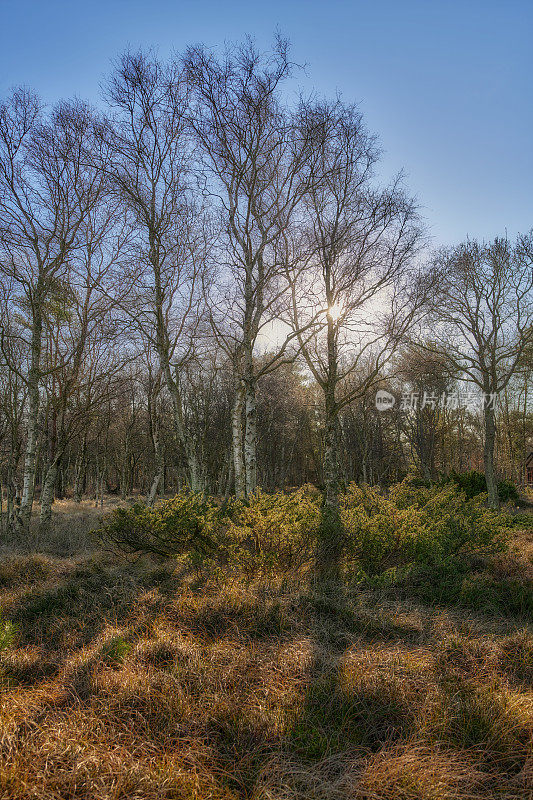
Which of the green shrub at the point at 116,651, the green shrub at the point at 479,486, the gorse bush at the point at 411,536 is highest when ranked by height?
the gorse bush at the point at 411,536

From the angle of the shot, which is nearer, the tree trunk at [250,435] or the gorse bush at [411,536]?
the gorse bush at [411,536]

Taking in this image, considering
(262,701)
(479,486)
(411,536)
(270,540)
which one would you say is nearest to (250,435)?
(270,540)

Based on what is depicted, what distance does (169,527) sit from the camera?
5312 millimetres

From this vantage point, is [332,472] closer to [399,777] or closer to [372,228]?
[372,228]

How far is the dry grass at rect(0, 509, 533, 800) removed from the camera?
212cm

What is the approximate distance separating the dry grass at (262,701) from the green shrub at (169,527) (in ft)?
3.47

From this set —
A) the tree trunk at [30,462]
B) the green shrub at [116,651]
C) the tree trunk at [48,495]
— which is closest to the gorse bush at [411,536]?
the green shrub at [116,651]

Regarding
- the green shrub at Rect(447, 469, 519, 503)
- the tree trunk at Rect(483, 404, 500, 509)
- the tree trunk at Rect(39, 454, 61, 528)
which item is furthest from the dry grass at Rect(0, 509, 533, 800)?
the green shrub at Rect(447, 469, 519, 503)

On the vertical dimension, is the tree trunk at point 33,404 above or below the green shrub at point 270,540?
above

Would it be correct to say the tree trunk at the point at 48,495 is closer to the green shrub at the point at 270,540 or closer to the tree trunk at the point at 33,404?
the tree trunk at the point at 33,404

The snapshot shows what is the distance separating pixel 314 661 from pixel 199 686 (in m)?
0.91

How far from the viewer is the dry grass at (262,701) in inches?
83.6

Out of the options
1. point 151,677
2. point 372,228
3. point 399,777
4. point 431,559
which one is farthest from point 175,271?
point 399,777

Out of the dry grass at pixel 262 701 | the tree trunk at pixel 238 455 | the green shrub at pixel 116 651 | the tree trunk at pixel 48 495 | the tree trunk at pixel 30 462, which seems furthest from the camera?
the tree trunk at pixel 238 455
